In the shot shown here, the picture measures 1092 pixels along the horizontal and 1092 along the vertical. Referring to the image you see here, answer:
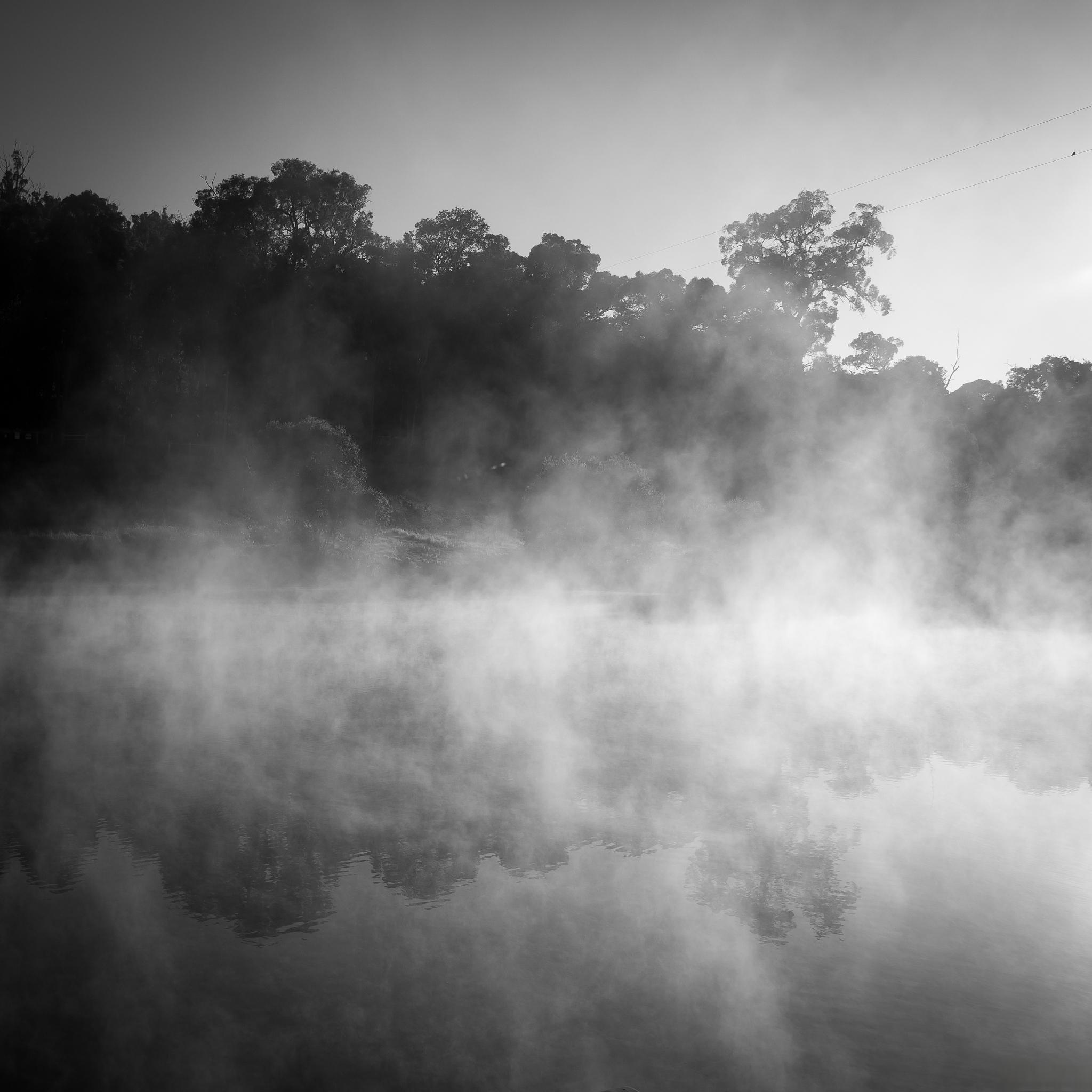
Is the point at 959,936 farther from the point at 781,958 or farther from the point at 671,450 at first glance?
the point at 671,450

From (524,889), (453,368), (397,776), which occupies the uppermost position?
(453,368)

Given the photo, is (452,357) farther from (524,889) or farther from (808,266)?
(524,889)

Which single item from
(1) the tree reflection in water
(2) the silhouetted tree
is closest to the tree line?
(2) the silhouetted tree

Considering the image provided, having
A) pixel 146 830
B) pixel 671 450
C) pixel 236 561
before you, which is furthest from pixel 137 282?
pixel 146 830

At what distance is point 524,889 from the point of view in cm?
249

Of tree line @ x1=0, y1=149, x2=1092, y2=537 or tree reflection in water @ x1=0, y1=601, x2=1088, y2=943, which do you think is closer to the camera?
tree reflection in water @ x1=0, y1=601, x2=1088, y2=943

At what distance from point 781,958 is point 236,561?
10.5 m

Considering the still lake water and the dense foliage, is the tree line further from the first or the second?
the still lake water

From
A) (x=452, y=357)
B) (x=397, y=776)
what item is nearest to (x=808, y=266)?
(x=452, y=357)

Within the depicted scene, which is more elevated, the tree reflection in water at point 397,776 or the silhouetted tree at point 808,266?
the silhouetted tree at point 808,266

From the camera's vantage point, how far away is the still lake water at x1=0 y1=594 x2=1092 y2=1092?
1.71m

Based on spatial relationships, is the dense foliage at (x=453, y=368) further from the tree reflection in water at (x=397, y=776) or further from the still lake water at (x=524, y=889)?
the still lake water at (x=524, y=889)

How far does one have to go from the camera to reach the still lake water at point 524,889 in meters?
1.71

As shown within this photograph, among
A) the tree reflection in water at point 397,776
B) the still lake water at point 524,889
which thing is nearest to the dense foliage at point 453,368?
the tree reflection in water at point 397,776
